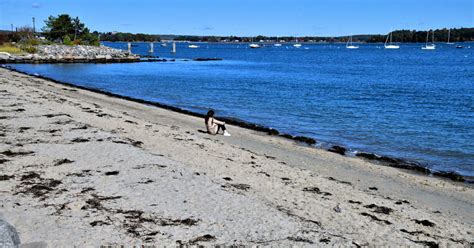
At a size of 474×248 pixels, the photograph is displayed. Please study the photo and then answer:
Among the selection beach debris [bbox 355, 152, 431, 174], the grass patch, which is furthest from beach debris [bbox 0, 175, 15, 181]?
the grass patch

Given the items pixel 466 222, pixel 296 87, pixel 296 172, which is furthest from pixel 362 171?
pixel 296 87

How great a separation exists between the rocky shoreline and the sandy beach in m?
67.3

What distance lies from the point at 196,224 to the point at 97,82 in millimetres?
43685

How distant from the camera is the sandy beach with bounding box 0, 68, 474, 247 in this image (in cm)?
768

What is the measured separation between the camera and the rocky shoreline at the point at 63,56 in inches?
3059

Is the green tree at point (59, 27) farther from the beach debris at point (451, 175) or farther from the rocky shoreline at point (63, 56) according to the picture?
the beach debris at point (451, 175)

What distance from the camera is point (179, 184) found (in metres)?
10.3

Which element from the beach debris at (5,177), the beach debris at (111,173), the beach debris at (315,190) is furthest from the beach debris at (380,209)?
the beach debris at (5,177)

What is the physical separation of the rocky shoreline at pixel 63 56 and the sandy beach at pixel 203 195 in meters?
67.3

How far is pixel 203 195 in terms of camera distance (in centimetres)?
959

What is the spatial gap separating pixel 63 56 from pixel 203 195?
86.9 meters

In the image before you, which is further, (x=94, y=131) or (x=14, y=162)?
(x=94, y=131)

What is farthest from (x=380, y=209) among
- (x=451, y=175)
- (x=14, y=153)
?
(x=14, y=153)

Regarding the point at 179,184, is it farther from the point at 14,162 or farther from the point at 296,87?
the point at 296,87
